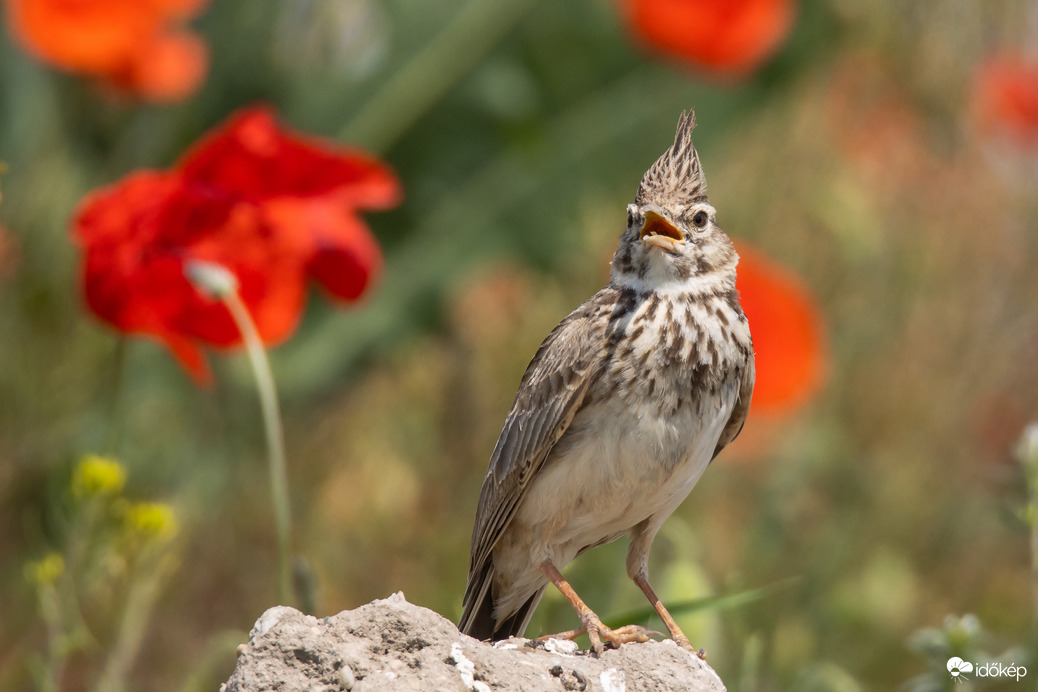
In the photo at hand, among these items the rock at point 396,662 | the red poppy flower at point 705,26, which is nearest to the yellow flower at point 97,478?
the rock at point 396,662

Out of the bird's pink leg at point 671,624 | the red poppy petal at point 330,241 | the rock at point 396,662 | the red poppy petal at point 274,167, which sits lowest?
the rock at point 396,662

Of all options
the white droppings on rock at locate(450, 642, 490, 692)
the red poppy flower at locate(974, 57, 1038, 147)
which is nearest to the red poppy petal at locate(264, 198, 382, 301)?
the white droppings on rock at locate(450, 642, 490, 692)

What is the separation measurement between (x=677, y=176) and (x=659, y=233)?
0.16 meters

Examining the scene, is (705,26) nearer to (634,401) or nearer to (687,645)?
(634,401)

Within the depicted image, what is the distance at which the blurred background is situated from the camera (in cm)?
609

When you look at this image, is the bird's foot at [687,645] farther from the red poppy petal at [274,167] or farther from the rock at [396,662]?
A: the red poppy petal at [274,167]

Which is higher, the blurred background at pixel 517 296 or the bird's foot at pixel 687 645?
the blurred background at pixel 517 296

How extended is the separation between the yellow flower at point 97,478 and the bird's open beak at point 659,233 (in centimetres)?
145

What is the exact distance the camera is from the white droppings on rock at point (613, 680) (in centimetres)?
265

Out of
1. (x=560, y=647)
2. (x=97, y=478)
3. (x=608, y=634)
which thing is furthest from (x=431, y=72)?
(x=560, y=647)

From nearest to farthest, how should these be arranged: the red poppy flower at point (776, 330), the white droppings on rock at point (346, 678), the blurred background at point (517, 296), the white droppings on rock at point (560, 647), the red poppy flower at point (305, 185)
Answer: the white droppings on rock at point (346, 678) → the white droppings on rock at point (560, 647) → the red poppy flower at point (305, 185) → the red poppy flower at point (776, 330) → the blurred background at point (517, 296)

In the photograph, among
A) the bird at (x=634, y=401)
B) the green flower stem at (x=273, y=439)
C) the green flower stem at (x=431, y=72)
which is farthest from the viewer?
the green flower stem at (x=431, y=72)

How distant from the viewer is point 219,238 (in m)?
3.45

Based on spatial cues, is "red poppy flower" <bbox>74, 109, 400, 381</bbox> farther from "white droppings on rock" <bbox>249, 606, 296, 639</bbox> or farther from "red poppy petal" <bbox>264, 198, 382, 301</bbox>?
"white droppings on rock" <bbox>249, 606, 296, 639</bbox>
